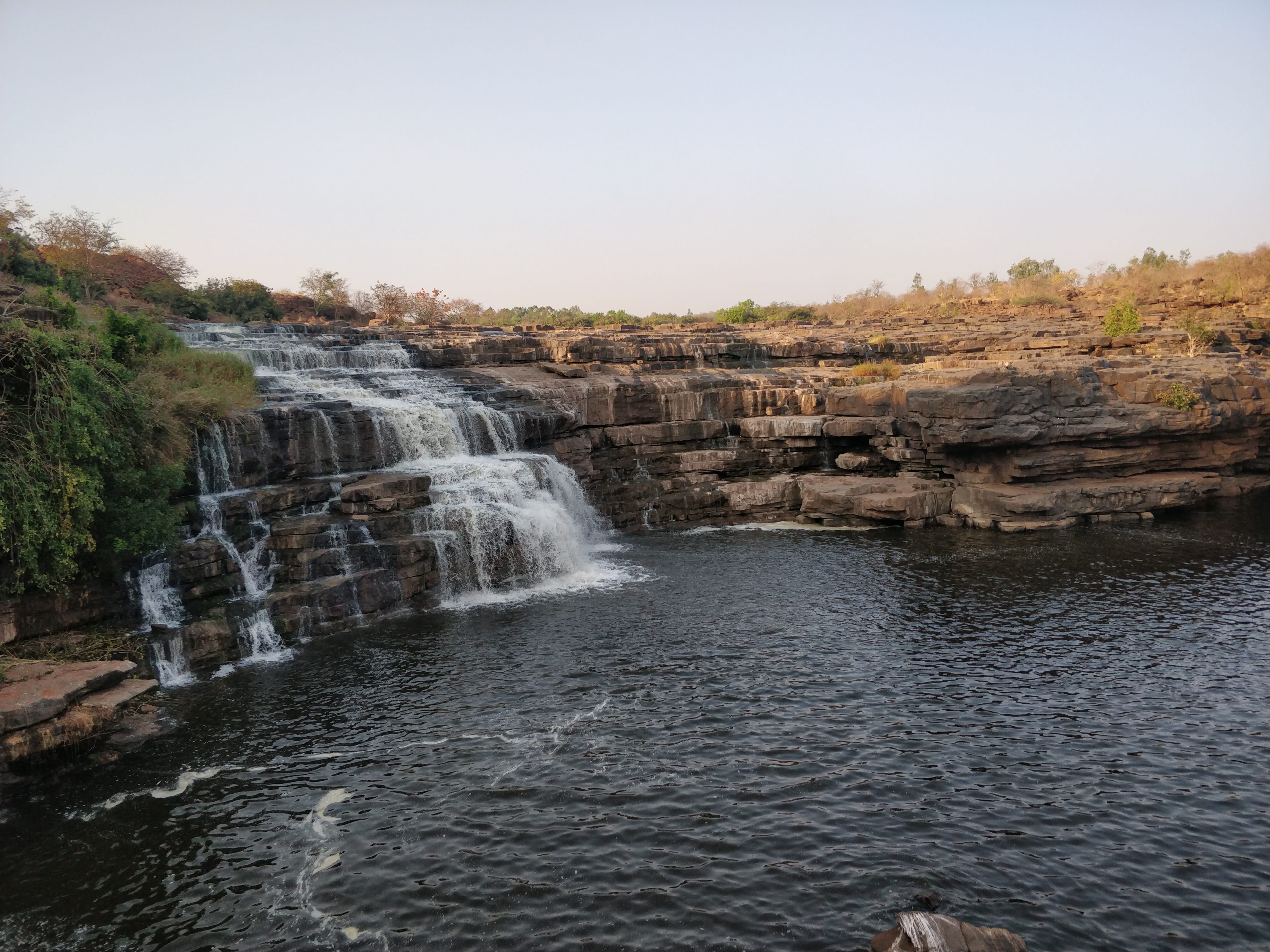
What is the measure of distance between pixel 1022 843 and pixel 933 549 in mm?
16203

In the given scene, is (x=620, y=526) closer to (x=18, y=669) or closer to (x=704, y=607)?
(x=704, y=607)

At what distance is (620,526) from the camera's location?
30.0 metres

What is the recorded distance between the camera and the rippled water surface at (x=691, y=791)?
30.0 ft

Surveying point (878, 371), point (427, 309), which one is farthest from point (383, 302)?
point (878, 371)

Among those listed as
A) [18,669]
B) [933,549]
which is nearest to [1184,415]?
[933,549]

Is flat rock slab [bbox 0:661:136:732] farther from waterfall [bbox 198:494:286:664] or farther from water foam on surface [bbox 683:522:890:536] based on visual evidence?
water foam on surface [bbox 683:522:890:536]

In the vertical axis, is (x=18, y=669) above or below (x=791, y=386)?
below

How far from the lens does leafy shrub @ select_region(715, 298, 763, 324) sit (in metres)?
67.6

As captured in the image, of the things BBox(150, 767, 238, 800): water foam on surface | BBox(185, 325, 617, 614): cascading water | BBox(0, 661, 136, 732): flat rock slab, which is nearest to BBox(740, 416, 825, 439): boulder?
BBox(185, 325, 617, 614): cascading water

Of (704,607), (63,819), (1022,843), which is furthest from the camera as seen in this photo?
(704,607)

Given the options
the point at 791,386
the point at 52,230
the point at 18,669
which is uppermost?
the point at 52,230

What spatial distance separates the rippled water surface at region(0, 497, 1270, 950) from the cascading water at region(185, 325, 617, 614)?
2.72 metres

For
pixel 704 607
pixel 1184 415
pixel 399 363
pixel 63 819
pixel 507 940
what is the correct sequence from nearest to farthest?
pixel 507 940
pixel 63 819
pixel 704 607
pixel 1184 415
pixel 399 363

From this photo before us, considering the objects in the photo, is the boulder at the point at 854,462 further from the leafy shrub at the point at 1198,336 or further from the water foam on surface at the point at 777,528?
the leafy shrub at the point at 1198,336
